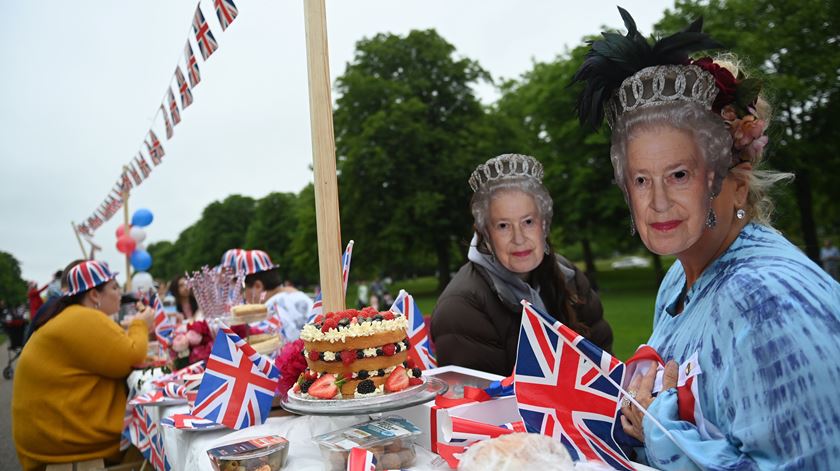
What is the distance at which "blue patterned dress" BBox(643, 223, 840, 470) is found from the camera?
136cm

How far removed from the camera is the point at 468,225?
25547 mm

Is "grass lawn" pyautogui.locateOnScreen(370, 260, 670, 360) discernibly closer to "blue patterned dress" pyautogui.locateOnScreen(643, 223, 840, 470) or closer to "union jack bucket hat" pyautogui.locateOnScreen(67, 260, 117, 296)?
"blue patterned dress" pyautogui.locateOnScreen(643, 223, 840, 470)

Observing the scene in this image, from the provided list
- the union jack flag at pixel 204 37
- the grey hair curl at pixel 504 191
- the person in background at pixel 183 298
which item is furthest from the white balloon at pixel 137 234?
the grey hair curl at pixel 504 191

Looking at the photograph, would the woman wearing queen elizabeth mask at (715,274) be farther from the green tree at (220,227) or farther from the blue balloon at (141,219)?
the green tree at (220,227)

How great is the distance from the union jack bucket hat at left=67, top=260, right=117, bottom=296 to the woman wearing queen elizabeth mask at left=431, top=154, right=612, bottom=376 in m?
3.50

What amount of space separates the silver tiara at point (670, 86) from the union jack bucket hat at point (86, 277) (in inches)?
194

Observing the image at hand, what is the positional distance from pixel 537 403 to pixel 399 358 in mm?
845

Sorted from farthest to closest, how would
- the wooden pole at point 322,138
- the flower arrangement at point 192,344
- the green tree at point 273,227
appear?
the green tree at point 273,227, the flower arrangement at point 192,344, the wooden pole at point 322,138

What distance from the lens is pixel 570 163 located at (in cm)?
2550

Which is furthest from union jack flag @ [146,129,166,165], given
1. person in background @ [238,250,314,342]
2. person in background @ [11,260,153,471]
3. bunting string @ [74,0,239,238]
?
person in background @ [11,260,153,471]

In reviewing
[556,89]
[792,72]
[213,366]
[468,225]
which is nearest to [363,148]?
[468,225]

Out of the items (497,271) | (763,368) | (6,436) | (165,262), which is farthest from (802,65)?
(165,262)

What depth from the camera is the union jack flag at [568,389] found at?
5.72 ft

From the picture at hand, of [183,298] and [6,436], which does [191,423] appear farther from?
[6,436]
